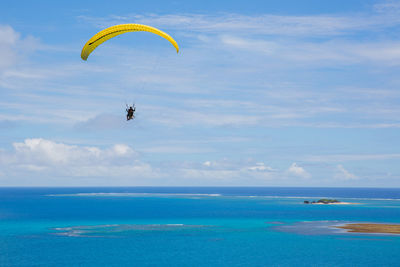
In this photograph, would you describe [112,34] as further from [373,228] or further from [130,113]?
[373,228]

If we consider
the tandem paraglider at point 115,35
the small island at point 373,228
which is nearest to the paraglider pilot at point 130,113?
the tandem paraglider at point 115,35

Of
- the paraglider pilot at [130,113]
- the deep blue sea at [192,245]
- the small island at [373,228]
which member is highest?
the paraglider pilot at [130,113]

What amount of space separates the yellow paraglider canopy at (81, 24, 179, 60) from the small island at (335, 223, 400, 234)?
56538mm

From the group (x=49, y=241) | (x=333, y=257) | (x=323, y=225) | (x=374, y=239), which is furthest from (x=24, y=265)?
(x=323, y=225)

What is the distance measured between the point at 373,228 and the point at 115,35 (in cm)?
6348

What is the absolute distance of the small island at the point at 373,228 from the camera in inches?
2899

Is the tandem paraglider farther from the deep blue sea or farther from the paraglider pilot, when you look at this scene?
the deep blue sea

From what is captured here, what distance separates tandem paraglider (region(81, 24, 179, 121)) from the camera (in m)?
28.4

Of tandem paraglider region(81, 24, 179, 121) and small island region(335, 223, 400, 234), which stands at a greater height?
tandem paraglider region(81, 24, 179, 121)

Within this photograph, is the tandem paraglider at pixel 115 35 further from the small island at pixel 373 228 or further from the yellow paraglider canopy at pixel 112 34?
the small island at pixel 373 228

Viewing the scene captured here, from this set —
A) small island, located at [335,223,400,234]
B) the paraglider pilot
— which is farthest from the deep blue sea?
the paraglider pilot

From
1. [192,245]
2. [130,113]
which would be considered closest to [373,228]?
[192,245]

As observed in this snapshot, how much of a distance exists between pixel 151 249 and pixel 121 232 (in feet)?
55.3

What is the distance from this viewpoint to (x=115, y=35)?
1166 inches
